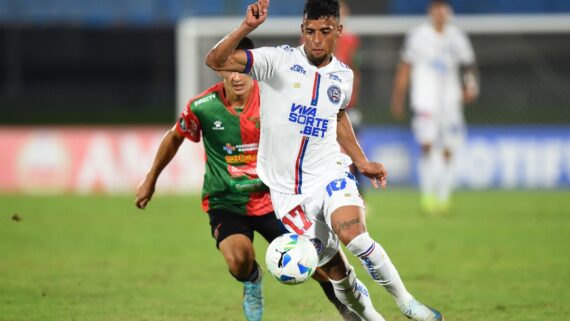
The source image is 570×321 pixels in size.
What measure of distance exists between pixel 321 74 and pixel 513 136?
1116cm

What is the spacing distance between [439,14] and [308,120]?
26.1 feet

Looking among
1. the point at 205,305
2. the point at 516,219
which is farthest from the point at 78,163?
the point at 205,305

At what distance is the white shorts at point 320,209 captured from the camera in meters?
5.77

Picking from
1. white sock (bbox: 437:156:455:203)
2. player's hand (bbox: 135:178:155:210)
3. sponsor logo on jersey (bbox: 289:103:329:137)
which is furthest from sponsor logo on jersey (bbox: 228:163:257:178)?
white sock (bbox: 437:156:455:203)

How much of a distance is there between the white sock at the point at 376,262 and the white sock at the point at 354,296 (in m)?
0.25

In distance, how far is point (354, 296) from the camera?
19.4 feet

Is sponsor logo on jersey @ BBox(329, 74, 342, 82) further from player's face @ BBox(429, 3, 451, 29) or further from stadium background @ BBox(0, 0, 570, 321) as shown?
player's face @ BBox(429, 3, 451, 29)

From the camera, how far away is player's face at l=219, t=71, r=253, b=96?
6.68 m

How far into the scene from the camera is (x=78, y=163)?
53.5 ft

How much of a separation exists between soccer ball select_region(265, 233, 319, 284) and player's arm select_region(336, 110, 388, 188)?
63 centimetres

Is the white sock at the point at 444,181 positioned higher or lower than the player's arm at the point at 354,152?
lower

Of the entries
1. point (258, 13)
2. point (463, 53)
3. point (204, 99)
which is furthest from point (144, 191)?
point (463, 53)

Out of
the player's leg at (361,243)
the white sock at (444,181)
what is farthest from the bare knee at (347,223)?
the white sock at (444,181)

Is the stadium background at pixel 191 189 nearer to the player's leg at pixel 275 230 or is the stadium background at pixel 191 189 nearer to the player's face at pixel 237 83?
the player's leg at pixel 275 230
